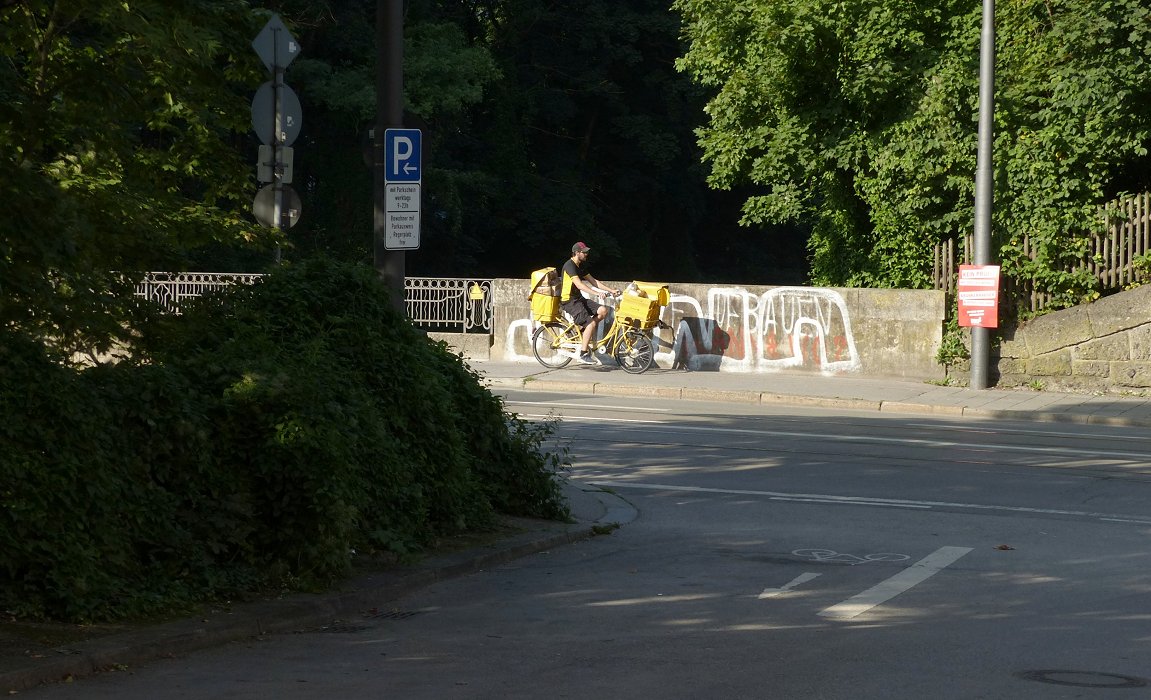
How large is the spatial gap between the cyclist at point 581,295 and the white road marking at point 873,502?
10.4m

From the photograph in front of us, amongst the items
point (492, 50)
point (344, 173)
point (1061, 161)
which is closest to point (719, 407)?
point (1061, 161)

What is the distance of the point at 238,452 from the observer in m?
7.56

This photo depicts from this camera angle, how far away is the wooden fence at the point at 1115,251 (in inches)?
839

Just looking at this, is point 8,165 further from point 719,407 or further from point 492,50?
point 492,50

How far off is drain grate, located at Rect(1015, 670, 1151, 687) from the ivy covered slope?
3638 millimetres

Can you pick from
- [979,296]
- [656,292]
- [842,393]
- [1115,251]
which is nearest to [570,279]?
[656,292]

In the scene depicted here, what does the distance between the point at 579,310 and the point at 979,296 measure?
6392 mm

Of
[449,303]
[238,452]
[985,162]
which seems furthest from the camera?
[449,303]

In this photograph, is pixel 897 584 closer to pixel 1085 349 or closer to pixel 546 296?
pixel 1085 349

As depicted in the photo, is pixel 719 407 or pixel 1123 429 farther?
pixel 719 407

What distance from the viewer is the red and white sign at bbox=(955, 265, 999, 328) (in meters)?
20.9

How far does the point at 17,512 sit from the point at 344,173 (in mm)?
37385

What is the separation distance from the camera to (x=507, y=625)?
23.8ft

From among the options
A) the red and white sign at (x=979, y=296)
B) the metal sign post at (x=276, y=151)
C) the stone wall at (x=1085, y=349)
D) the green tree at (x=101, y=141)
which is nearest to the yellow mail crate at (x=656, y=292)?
the red and white sign at (x=979, y=296)
